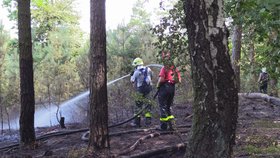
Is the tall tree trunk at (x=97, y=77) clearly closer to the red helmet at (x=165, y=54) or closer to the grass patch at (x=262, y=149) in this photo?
the red helmet at (x=165, y=54)

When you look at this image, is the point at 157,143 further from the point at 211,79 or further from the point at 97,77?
the point at 211,79

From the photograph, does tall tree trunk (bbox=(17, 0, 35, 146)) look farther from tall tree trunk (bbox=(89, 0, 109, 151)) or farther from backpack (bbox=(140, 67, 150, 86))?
backpack (bbox=(140, 67, 150, 86))

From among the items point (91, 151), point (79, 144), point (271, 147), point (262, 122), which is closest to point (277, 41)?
point (271, 147)

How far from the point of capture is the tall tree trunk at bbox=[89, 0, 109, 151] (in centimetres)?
658

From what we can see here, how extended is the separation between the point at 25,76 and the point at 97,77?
2052mm

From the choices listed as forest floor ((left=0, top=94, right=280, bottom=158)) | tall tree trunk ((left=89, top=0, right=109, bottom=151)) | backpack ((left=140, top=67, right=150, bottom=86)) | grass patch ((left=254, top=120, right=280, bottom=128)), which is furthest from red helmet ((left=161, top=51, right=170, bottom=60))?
grass patch ((left=254, top=120, right=280, bottom=128))

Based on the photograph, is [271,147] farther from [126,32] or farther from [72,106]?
[126,32]

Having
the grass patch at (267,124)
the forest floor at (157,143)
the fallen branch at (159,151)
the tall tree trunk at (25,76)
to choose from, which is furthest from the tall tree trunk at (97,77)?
the grass patch at (267,124)

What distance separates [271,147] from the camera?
6.21m

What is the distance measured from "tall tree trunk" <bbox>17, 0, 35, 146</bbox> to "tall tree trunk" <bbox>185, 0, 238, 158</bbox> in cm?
518

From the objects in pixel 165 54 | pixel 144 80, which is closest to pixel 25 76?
pixel 165 54

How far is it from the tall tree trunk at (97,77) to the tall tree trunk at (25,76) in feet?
6.21

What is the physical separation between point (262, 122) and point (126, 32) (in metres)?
8.66

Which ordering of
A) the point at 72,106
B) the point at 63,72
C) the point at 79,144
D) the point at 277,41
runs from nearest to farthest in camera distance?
the point at 277,41 → the point at 79,144 → the point at 72,106 → the point at 63,72
